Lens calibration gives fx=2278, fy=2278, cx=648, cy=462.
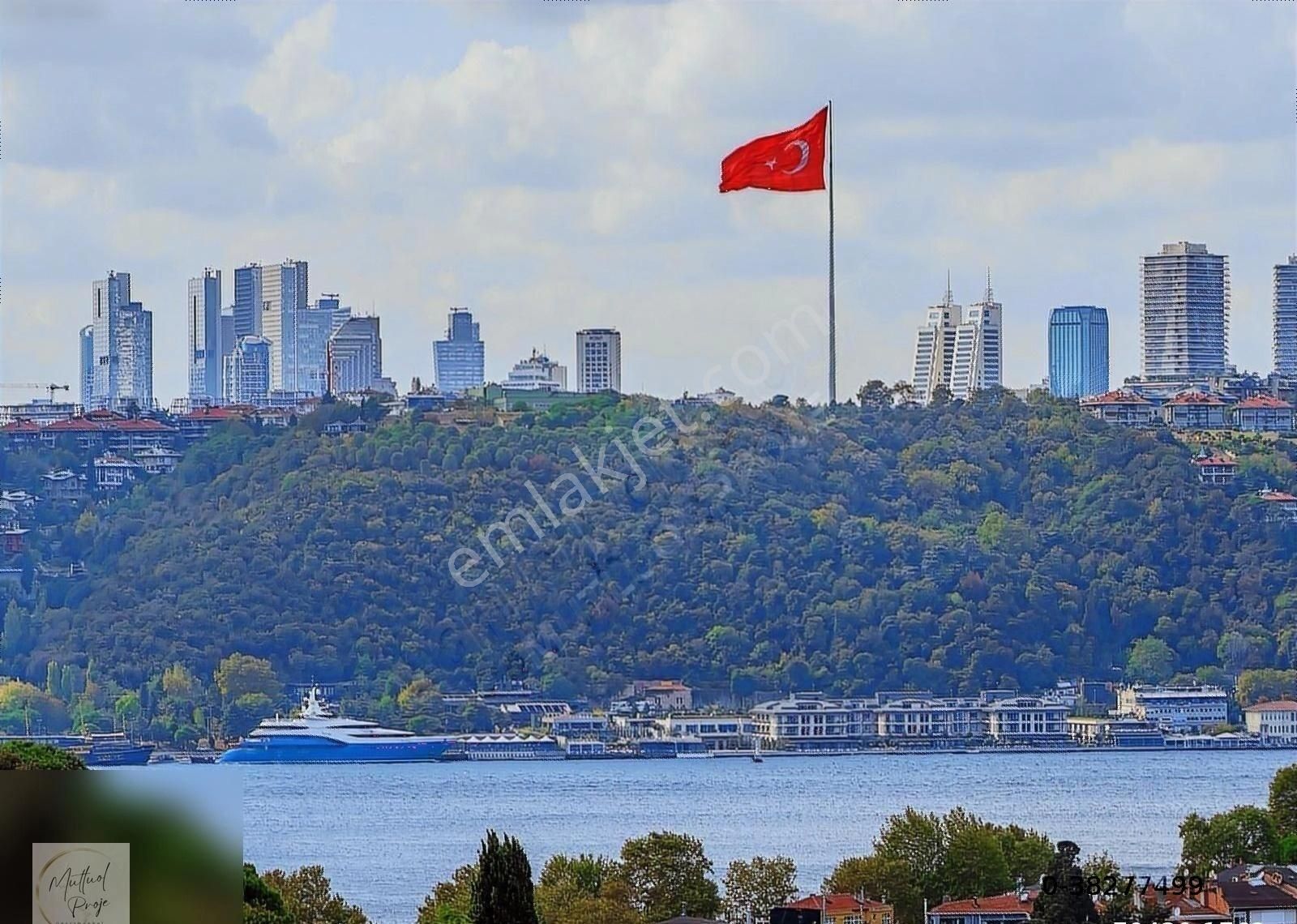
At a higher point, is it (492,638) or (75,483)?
(75,483)

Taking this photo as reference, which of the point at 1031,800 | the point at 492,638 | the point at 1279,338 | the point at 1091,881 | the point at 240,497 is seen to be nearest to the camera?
the point at 1091,881

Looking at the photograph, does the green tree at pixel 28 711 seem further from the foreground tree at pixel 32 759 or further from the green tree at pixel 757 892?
the foreground tree at pixel 32 759

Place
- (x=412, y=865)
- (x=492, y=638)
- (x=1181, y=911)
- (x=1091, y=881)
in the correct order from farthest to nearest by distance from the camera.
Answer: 1. (x=492, y=638)
2. (x=412, y=865)
3. (x=1181, y=911)
4. (x=1091, y=881)

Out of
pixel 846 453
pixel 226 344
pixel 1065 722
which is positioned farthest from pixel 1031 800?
pixel 226 344

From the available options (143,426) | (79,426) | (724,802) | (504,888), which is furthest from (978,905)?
(79,426)

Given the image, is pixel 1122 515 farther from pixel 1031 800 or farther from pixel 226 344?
pixel 226 344

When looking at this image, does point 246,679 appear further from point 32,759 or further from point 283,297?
point 32,759

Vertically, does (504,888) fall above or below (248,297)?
below
